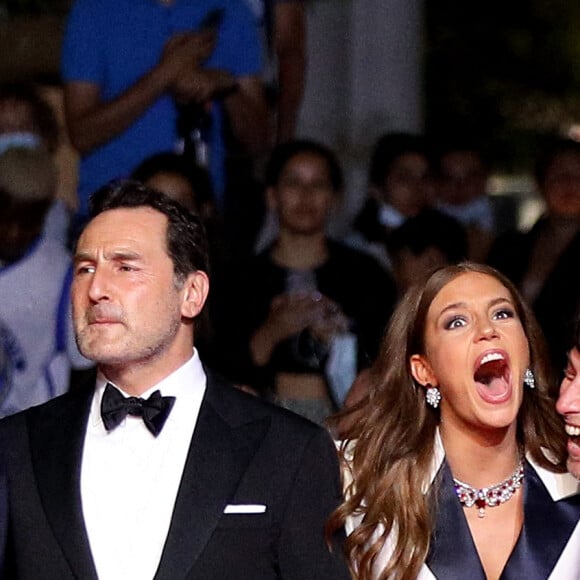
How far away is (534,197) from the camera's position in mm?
12508

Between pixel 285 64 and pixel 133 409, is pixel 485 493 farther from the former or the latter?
pixel 285 64

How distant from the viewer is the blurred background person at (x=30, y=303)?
20.7 feet

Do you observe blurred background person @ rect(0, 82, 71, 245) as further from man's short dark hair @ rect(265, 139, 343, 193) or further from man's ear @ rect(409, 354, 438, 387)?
man's ear @ rect(409, 354, 438, 387)

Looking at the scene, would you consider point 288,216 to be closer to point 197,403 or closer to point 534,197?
point 197,403

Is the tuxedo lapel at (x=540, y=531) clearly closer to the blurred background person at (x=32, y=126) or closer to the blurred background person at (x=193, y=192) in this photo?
the blurred background person at (x=193, y=192)

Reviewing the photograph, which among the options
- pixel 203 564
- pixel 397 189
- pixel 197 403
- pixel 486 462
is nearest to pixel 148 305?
pixel 197 403

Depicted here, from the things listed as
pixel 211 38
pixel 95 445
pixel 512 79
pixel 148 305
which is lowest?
pixel 95 445

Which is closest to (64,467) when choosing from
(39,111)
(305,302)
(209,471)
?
(209,471)

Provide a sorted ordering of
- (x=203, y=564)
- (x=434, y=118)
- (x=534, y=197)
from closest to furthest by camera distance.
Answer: (x=203, y=564)
(x=534, y=197)
(x=434, y=118)

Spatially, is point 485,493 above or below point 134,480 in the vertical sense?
below

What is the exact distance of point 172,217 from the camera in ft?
15.3

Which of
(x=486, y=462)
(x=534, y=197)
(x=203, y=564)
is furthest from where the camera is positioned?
(x=534, y=197)

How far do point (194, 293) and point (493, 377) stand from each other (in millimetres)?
852

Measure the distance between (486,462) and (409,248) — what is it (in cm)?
188
